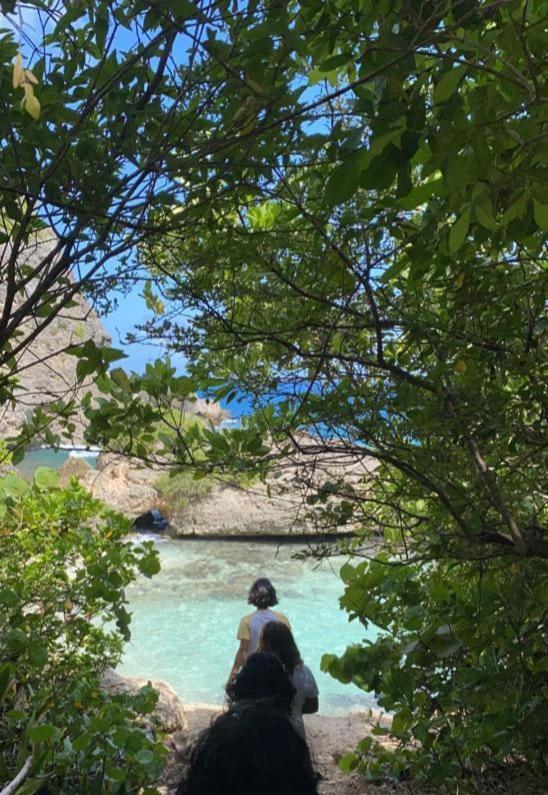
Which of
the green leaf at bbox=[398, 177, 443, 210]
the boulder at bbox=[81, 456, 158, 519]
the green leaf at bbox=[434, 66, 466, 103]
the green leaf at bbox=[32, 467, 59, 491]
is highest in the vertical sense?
the boulder at bbox=[81, 456, 158, 519]

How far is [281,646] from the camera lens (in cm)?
281

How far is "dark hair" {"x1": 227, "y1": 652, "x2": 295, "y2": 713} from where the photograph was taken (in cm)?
197

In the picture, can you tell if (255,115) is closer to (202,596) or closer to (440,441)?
(440,441)

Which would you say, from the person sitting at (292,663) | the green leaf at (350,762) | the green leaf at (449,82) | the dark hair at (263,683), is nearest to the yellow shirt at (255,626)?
the person sitting at (292,663)

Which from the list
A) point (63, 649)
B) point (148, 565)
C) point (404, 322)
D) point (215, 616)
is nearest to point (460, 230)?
point (404, 322)

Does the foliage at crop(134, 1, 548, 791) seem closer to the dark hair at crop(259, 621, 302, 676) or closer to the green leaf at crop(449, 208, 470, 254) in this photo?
the green leaf at crop(449, 208, 470, 254)

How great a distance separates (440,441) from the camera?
59.0 inches

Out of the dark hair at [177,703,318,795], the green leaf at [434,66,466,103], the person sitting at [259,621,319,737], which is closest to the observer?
the green leaf at [434,66,466,103]

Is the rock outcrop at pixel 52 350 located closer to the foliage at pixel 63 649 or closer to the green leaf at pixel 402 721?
the foliage at pixel 63 649

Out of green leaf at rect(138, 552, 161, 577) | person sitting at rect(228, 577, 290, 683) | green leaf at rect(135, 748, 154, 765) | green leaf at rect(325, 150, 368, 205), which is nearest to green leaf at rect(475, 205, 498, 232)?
green leaf at rect(325, 150, 368, 205)

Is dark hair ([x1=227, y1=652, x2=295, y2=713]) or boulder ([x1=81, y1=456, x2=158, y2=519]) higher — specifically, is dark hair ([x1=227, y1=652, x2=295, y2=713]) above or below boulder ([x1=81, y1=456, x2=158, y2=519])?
below

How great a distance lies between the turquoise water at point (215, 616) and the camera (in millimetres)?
6824

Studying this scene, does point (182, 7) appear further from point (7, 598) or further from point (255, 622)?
point (255, 622)

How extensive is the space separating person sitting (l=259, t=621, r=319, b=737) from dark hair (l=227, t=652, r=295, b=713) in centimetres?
73
